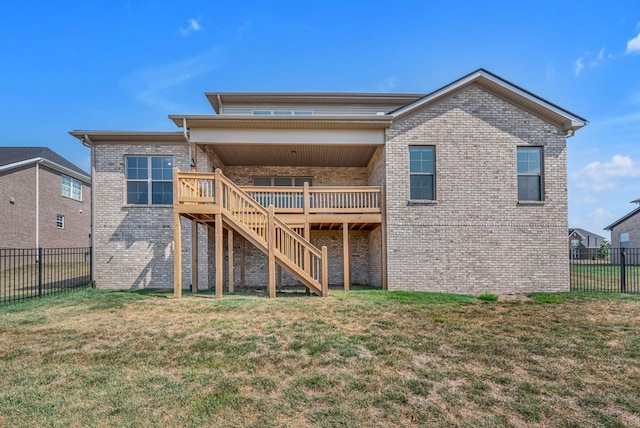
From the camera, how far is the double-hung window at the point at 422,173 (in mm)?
11320

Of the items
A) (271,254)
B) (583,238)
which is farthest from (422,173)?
(583,238)

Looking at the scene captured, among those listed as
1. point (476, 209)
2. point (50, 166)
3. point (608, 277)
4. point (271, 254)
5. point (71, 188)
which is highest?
point (50, 166)

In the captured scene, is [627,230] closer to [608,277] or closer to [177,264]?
[608,277]

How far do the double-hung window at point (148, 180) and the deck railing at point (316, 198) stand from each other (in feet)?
6.83

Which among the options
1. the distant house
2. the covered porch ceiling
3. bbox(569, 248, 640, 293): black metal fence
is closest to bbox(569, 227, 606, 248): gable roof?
the distant house

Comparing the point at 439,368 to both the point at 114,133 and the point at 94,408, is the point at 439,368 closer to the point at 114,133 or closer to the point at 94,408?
the point at 94,408

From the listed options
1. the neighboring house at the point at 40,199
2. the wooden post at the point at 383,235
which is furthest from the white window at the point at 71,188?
the wooden post at the point at 383,235

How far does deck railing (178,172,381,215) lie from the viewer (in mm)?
11062

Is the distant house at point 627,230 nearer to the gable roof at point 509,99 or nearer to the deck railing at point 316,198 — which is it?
the gable roof at point 509,99

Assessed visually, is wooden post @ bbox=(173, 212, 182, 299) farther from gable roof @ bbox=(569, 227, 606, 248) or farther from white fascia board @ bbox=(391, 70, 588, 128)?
gable roof @ bbox=(569, 227, 606, 248)

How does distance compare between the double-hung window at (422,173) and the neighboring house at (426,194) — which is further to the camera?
the double-hung window at (422,173)

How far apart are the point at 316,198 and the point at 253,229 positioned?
2.64 m

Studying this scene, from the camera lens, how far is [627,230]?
30.5 m

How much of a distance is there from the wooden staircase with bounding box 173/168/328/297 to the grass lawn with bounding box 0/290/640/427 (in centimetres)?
A: 147
